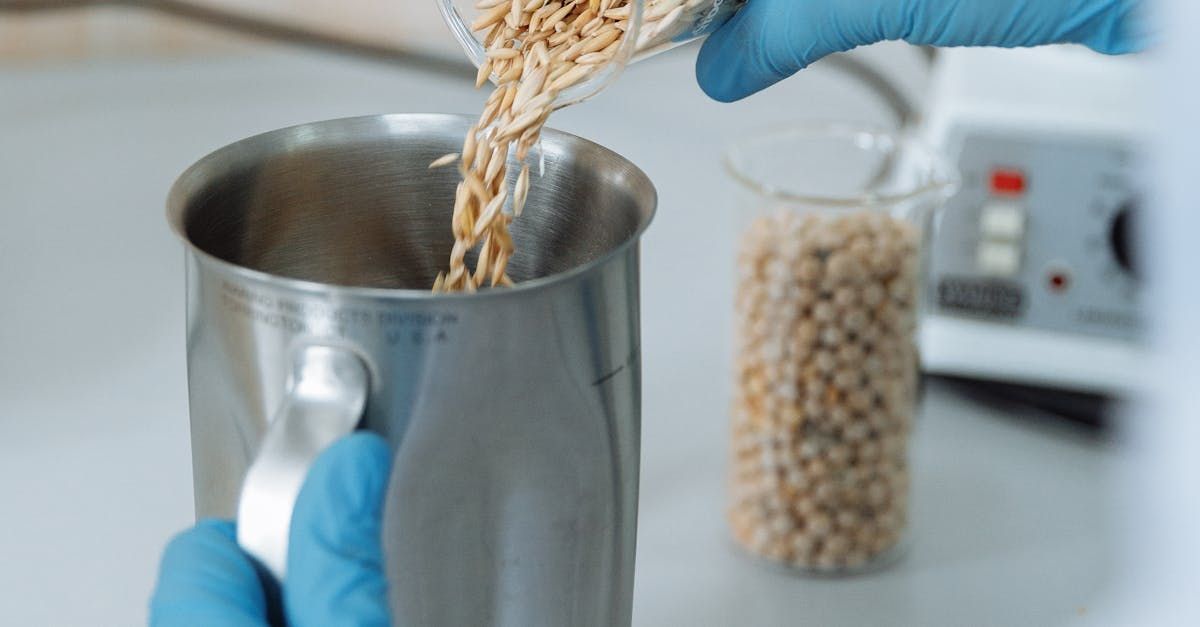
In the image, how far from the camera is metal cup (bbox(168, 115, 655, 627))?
1.14ft

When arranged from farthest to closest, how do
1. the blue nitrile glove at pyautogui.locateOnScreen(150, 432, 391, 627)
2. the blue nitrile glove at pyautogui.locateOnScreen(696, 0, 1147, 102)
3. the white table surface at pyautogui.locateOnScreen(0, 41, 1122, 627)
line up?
1. the white table surface at pyautogui.locateOnScreen(0, 41, 1122, 627)
2. the blue nitrile glove at pyautogui.locateOnScreen(696, 0, 1147, 102)
3. the blue nitrile glove at pyautogui.locateOnScreen(150, 432, 391, 627)

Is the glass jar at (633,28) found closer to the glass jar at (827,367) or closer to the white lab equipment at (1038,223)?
the glass jar at (827,367)

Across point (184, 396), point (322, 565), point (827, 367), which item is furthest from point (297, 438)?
point (184, 396)

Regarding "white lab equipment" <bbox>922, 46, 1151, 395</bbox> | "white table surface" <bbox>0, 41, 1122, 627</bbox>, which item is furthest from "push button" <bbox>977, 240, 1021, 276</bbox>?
"white table surface" <bbox>0, 41, 1122, 627</bbox>

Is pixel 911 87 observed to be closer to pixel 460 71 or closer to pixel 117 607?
pixel 460 71

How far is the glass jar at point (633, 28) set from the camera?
43 centimetres

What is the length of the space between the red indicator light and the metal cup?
12.8 inches

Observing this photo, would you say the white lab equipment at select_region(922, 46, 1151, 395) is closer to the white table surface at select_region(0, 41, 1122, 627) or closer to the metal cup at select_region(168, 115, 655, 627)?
the white table surface at select_region(0, 41, 1122, 627)

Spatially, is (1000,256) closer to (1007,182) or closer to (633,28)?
(1007,182)

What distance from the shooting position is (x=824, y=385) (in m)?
0.59

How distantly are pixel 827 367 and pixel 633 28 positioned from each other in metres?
0.23

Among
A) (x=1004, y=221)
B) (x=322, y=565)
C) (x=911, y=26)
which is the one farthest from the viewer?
(x=1004, y=221)

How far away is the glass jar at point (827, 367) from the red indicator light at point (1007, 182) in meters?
0.08

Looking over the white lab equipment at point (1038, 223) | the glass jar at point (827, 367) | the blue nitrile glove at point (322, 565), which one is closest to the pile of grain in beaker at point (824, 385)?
the glass jar at point (827, 367)
